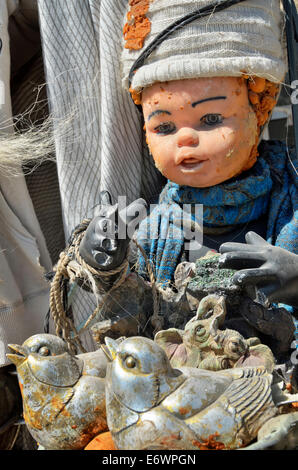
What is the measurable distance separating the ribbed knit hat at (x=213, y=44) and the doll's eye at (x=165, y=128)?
0.10 m

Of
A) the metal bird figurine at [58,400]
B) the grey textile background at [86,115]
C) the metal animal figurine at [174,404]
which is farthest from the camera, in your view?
the grey textile background at [86,115]

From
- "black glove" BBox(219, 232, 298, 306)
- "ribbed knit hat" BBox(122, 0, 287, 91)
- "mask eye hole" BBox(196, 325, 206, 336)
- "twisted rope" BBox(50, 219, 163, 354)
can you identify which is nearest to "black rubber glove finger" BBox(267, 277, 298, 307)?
"black glove" BBox(219, 232, 298, 306)

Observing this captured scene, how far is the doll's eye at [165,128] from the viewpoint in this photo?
5.06 feet

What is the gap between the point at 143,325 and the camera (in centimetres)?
147

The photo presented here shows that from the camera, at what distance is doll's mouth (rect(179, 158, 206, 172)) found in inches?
59.6

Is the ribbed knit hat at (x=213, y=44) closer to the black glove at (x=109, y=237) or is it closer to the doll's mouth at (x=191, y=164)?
the doll's mouth at (x=191, y=164)

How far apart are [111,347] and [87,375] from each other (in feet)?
0.37

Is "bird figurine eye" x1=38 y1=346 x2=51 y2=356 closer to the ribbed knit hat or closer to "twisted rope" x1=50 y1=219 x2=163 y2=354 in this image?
"twisted rope" x1=50 y1=219 x2=163 y2=354

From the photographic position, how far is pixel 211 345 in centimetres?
127

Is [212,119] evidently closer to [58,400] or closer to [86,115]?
[86,115]

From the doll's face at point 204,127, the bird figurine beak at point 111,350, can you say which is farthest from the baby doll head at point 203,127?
the bird figurine beak at point 111,350

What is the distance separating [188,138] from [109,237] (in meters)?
0.34

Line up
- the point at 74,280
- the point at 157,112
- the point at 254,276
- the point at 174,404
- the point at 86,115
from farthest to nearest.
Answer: the point at 86,115 < the point at 157,112 < the point at 74,280 < the point at 254,276 < the point at 174,404

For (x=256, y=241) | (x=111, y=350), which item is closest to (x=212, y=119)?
(x=256, y=241)
